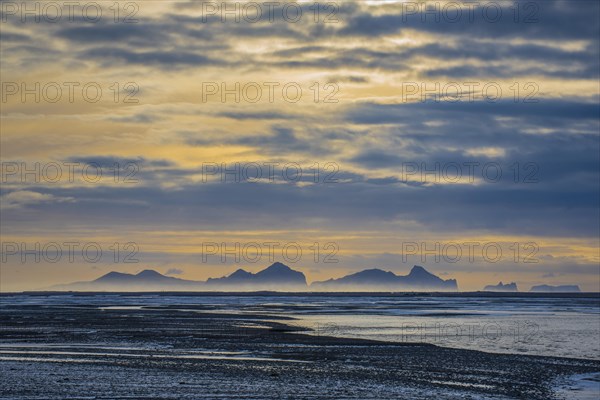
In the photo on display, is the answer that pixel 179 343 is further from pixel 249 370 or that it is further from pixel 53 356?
pixel 249 370

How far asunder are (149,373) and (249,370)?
463 cm

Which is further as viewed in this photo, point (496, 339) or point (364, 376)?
point (496, 339)

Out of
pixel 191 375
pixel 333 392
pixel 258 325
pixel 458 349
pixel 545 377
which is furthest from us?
pixel 258 325

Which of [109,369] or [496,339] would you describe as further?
[496,339]

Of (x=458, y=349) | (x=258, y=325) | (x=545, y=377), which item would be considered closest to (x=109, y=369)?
(x=545, y=377)

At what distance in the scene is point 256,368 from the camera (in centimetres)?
3897

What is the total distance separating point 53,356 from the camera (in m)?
42.7

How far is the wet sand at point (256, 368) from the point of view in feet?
103

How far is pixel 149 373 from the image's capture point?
36094mm

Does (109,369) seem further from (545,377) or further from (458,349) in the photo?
(458,349)

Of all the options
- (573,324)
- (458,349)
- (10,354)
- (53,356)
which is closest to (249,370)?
(53,356)

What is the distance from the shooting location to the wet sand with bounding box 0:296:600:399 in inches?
1232

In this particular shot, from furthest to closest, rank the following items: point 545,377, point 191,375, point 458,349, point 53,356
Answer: point 458,349
point 53,356
point 545,377
point 191,375

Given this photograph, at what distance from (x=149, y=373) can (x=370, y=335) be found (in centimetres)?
2861
